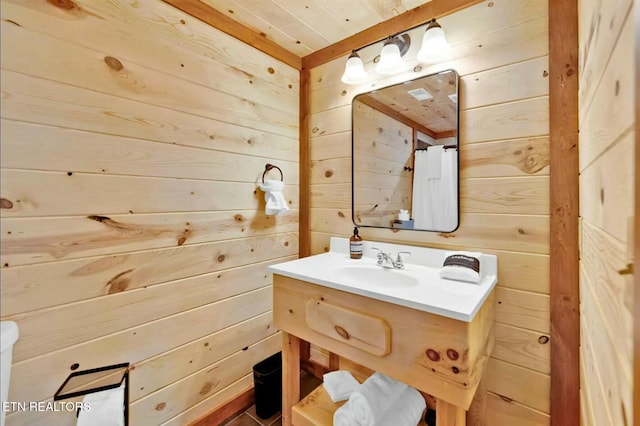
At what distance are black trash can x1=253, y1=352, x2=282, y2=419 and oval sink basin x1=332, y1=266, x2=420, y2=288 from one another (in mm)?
729

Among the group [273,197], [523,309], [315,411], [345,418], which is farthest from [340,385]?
[273,197]

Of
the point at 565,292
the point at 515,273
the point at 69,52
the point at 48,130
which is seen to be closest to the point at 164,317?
the point at 48,130

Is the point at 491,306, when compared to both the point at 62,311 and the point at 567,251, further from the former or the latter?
the point at 62,311

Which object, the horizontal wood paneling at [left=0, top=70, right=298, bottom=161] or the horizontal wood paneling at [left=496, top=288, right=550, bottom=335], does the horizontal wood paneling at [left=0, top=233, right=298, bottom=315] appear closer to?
the horizontal wood paneling at [left=0, top=70, right=298, bottom=161]

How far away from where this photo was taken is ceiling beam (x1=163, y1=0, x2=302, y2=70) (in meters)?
1.31

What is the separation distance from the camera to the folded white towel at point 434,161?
1354mm

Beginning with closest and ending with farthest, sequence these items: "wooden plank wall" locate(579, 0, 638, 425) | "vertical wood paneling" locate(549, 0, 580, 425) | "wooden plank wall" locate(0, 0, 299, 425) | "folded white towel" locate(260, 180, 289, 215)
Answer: "wooden plank wall" locate(579, 0, 638, 425) → "wooden plank wall" locate(0, 0, 299, 425) → "vertical wood paneling" locate(549, 0, 580, 425) → "folded white towel" locate(260, 180, 289, 215)

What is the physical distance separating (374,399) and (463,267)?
0.64 metres

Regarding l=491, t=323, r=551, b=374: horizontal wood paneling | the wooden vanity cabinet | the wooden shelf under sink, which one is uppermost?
the wooden vanity cabinet

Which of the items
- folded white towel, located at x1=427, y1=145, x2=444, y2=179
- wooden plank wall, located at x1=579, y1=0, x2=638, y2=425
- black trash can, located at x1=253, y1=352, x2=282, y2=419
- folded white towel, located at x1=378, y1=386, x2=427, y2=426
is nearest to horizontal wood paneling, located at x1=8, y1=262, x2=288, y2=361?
black trash can, located at x1=253, y1=352, x2=282, y2=419

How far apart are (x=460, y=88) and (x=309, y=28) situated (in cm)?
90

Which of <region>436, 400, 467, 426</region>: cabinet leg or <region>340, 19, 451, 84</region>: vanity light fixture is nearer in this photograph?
<region>436, 400, 467, 426</region>: cabinet leg

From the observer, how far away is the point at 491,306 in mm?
1132

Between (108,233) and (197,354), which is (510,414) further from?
(108,233)
